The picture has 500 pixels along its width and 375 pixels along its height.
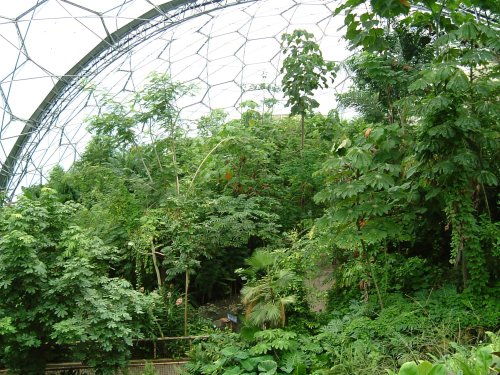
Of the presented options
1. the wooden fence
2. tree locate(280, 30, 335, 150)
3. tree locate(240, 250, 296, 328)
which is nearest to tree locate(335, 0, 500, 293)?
tree locate(240, 250, 296, 328)

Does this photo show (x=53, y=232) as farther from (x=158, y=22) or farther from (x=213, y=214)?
(x=158, y=22)

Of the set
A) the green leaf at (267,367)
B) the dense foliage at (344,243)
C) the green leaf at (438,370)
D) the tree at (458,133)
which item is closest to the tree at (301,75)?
the dense foliage at (344,243)

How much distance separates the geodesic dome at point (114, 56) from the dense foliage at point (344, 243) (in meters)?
9.70

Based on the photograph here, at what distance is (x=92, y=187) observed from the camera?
51.6ft

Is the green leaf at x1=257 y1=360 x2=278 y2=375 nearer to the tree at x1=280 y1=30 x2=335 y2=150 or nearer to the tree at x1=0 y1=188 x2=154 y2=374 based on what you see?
the tree at x1=0 y1=188 x2=154 y2=374

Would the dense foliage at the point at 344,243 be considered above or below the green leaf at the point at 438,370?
above

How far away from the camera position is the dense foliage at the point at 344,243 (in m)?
7.74

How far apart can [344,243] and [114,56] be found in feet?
56.0

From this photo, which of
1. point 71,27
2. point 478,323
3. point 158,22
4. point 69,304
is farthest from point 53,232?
point 158,22

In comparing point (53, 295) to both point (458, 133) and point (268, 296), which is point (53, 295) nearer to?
point (268, 296)

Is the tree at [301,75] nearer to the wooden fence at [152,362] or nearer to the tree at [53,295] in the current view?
the wooden fence at [152,362]

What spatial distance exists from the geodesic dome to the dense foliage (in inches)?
382

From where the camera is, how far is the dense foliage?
25.4 feet

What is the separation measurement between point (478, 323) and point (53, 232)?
6.41 meters
